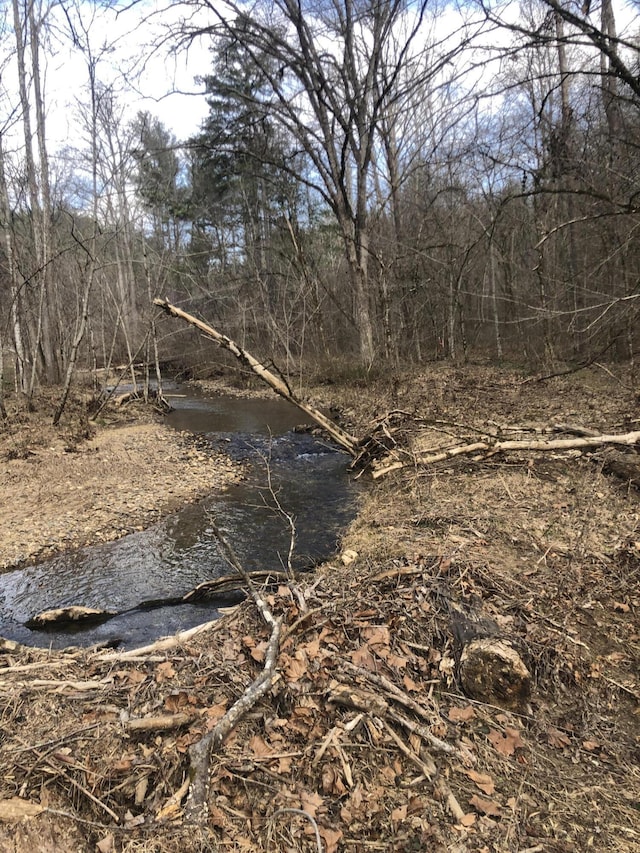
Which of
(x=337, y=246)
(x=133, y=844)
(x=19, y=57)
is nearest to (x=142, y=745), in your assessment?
(x=133, y=844)

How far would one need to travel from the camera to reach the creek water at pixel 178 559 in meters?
5.23

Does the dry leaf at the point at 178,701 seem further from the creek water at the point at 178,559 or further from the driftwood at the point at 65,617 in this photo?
the driftwood at the point at 65,617

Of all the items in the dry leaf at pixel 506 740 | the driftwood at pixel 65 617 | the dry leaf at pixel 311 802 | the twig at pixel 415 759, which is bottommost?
the driftwood at pixel 65 617

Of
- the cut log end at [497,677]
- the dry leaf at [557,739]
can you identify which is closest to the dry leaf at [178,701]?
the cut log end at [497,677]

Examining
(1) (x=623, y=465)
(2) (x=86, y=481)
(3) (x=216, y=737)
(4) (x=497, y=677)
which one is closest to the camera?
(3) (x=216, y=737)

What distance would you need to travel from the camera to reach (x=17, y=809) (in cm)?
229

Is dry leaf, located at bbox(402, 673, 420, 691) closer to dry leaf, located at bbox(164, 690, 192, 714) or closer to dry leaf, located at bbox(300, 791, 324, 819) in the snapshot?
dry leaf, located at bbox(300, 791, 324, 819)

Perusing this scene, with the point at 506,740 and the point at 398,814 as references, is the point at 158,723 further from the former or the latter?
the point at 506,740

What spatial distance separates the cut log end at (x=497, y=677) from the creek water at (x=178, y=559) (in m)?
2.96

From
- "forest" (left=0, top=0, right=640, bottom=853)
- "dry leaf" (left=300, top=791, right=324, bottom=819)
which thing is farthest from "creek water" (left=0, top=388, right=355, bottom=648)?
"dry leaf" (left=300, top=791, right=324, bottom=819)

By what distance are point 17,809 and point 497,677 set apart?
2589mm

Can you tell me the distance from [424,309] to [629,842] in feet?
72.1

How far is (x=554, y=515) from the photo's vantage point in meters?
5.60

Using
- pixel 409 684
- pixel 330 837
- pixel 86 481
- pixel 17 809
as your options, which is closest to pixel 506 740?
pixel 409 684
